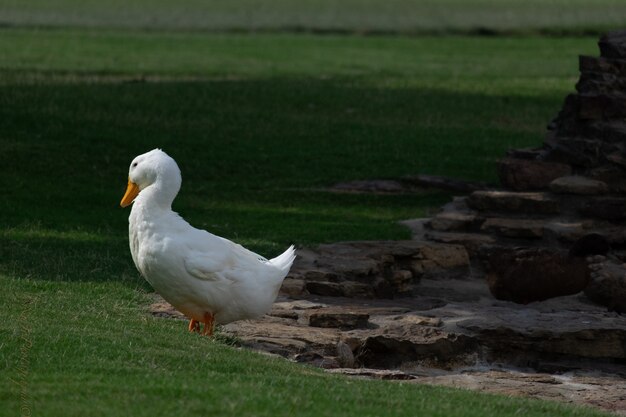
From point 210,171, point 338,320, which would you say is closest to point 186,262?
point 338,320

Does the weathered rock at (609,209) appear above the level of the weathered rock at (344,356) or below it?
above

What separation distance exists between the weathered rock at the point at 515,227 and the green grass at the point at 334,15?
112 ft

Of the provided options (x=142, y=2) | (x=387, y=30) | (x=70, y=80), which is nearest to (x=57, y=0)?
(x=142, y=2)

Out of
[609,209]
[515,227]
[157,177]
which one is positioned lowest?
[515,227]

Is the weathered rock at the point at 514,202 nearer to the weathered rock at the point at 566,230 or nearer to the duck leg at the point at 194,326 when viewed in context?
the weathered rock at the point at 566,230

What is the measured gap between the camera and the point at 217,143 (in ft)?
64.3

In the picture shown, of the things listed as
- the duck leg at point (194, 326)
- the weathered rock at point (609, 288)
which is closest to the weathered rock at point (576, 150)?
the weathered rock at point (609, 288)

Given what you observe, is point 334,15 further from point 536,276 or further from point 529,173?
point 536,276

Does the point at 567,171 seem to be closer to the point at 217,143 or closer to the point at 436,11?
the point at 217,143

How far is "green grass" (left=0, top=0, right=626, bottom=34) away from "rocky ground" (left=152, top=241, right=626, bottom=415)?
119 ft

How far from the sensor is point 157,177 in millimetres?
9844

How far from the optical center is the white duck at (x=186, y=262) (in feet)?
31.6

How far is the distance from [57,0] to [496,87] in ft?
132

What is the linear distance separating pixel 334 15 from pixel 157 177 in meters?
48.4
